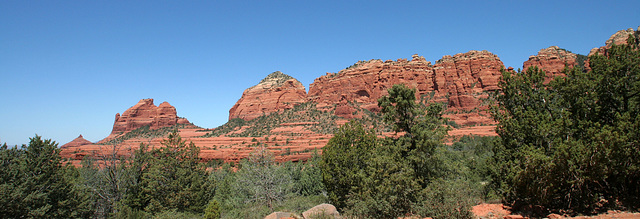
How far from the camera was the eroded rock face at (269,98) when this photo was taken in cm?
8975

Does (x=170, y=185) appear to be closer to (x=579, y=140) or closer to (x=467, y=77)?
(x=579, y=140)

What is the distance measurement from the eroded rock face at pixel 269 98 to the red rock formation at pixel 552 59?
63.7 meters

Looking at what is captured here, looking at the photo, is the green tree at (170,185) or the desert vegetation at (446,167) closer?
the desert vegetation at (446,167)

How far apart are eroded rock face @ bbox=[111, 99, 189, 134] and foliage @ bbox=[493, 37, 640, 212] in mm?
110970

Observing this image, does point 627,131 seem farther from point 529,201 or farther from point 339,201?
point 339,201

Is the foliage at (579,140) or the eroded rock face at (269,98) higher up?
the eroded rock face at (269,98)

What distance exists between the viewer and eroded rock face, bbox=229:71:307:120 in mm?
89750

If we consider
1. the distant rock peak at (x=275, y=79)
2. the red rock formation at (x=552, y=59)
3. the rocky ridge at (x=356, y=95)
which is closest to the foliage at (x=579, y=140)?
the rocky ridge at (x=356, y=95)

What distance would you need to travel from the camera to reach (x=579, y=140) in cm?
1028

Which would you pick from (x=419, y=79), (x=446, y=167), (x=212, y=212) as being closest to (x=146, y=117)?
(x=419, y=79)

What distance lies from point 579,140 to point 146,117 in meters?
121

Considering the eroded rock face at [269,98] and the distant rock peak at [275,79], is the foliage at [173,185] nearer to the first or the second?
the eroded rock face at [269,98]

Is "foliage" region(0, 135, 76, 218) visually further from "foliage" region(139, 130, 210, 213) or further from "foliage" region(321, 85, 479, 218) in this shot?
"foliage" region(321, 85, 479, 218)

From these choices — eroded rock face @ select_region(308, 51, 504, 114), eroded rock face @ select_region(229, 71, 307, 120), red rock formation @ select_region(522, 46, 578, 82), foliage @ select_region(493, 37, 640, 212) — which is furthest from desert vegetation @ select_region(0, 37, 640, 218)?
red rock formation @ select_region(522, 46, 578, 82)
